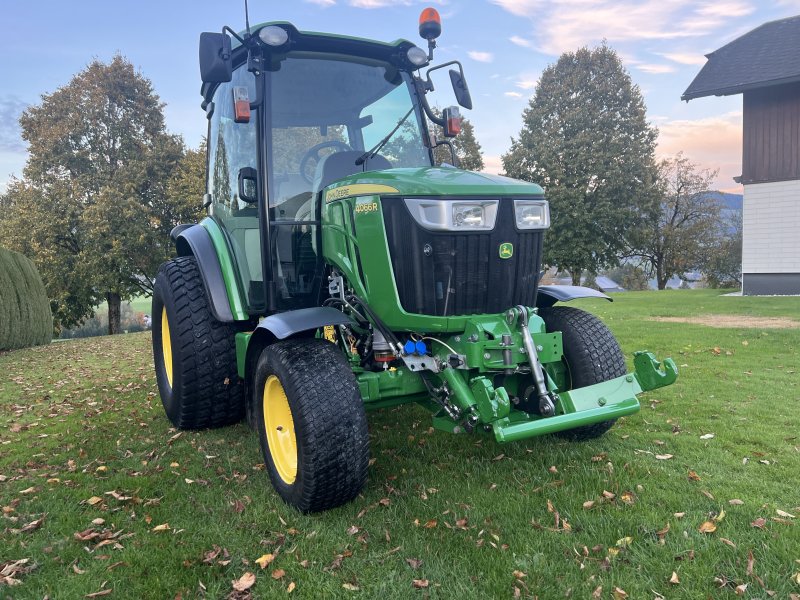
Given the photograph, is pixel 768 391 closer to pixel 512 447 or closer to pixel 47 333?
pixel 512 447

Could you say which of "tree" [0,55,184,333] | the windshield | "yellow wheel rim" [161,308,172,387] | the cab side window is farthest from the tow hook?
"tree" [0,55,184,333]

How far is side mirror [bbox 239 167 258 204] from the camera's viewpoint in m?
4.00

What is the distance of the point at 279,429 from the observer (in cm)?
350

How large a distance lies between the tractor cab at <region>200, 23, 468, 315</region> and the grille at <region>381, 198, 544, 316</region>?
86 cm

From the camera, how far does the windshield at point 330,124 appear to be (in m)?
3.94

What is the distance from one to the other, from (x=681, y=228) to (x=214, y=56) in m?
31.4

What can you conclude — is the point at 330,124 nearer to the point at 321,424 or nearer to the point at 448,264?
the point at 448,264

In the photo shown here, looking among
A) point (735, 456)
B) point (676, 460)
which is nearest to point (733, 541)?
point (676, 460)

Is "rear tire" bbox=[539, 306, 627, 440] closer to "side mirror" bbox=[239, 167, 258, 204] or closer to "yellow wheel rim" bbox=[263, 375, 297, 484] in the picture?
"yellow wheel rim" bbox=[263, 375, 297, 484]

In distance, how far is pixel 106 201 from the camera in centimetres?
1873

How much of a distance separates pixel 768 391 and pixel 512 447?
2.99m

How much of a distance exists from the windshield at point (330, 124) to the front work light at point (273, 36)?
331 millimetres

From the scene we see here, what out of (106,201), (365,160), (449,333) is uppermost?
(106,201)

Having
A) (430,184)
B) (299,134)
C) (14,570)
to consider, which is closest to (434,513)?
(430,184)
